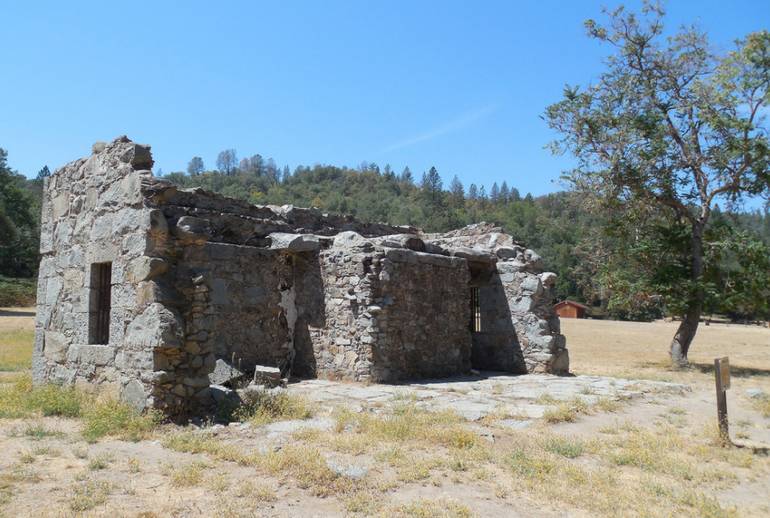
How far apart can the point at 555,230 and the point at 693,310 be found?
108 feet

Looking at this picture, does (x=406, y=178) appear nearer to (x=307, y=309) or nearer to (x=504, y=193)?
(x=504, y=193)

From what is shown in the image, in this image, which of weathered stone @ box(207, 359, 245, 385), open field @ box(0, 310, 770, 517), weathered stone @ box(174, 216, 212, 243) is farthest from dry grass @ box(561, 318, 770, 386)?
weathered stone @ box(174, 216, 212, 243)

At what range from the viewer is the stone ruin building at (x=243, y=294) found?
8195 millimetres

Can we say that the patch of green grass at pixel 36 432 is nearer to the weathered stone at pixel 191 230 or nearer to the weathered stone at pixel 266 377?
the weathered stone at pixel 191 230

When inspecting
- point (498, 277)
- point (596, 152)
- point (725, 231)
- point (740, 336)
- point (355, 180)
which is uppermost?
point (355, 180)

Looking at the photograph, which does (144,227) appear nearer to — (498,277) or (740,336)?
(498,277)

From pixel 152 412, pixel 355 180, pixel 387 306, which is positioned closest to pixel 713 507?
pixel 152 412

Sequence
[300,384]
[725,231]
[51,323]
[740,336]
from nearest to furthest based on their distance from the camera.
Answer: [51,323] → [300,384] → [725,231] → [740,336]

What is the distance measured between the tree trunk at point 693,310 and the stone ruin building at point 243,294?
588 cm

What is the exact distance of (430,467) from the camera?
238 inches

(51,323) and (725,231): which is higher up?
(725,231)

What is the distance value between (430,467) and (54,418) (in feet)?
17.7

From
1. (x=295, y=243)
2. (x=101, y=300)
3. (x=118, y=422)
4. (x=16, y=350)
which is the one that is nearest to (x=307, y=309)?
(x=295, y=243)

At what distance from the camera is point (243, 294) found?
11789mm
